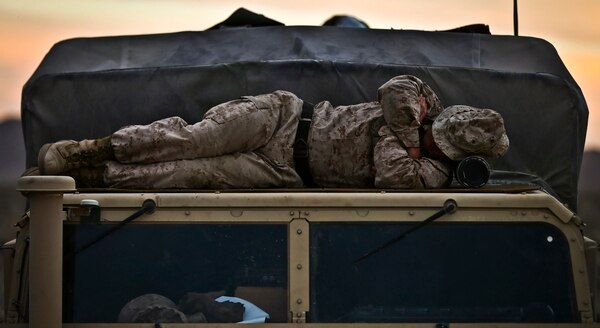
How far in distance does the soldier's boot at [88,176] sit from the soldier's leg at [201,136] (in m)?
0.10

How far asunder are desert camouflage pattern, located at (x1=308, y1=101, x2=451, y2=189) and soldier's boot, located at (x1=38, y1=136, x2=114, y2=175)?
0.82 m

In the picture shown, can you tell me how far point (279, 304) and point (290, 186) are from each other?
85cm

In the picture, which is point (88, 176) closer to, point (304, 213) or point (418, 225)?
point (304, 213)

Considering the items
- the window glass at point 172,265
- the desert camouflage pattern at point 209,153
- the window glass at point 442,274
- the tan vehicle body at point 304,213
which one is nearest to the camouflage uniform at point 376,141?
the desert camouflage pattern at point 209,153

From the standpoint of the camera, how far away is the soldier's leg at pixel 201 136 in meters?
5.02

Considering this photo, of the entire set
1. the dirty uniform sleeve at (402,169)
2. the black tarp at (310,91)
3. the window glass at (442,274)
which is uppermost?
the black tarp at (310,91)

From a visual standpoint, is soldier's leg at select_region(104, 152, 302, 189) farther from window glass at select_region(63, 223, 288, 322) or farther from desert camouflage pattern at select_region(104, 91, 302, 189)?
window glass at select_region(63, 223, 288, 322)

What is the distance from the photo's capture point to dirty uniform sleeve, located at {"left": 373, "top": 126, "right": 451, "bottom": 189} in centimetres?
486

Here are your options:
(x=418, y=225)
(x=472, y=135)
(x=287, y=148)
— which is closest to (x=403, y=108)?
(x=472, y=135)

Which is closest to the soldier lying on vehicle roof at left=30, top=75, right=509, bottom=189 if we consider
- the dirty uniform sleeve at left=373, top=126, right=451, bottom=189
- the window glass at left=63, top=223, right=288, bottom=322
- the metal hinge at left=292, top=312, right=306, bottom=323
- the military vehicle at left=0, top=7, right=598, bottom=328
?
the dirty uniform sleeve at left=373, top=126, right=451, bottom=189

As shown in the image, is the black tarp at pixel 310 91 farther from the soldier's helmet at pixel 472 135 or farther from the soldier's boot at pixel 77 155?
the soldier's helmet at pixel 472 135

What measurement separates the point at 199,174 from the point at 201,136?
16cm

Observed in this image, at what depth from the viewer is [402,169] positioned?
16.0 ft

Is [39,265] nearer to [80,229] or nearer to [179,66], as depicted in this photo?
[80,229]
